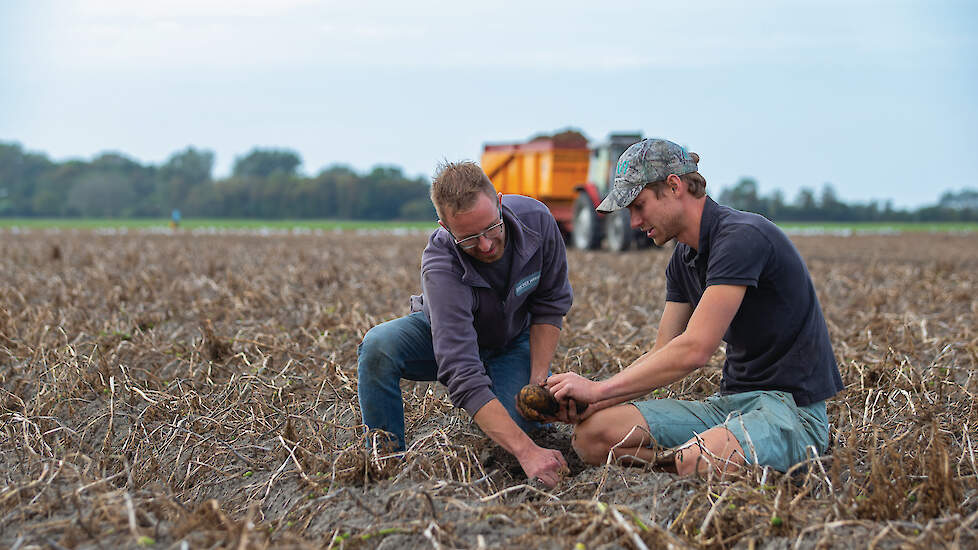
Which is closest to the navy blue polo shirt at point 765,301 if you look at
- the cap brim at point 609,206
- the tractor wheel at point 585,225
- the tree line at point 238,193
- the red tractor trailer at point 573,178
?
the cap brim at point 609,206

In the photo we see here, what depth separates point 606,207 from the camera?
3.01 metres

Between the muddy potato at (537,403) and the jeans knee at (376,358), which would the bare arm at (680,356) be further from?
the jeans knee at (376,358)

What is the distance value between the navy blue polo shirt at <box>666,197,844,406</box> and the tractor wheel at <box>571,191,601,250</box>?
10.7m

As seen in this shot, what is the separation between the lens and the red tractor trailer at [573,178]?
1330 centimetres

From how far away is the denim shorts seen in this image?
281 cm

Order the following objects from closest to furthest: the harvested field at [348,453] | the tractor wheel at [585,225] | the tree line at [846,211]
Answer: the harvested field at [348,453]
the tractor wheel at [585,225]
the tree line at [846,211]

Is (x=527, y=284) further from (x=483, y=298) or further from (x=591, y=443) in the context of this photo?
(x=591, y=443)

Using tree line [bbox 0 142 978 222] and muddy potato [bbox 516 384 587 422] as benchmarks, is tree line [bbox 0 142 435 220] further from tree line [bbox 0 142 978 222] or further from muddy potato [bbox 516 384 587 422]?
muddy potato [bbox 516 384 587 422]

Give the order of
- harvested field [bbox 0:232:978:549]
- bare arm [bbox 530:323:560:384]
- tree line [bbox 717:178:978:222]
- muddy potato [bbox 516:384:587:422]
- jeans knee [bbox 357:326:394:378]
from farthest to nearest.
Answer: tree line [bbox 717:178:978:222] < bare arm [bbox 530:323:560:384] < jeans knee [bbox 357:326:394:378] < muddy potato [bbox 516:384:587:422] < harvested field [bbox 0:232:978:549]

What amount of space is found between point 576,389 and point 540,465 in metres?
0.30

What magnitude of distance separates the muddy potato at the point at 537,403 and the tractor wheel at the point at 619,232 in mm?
10204

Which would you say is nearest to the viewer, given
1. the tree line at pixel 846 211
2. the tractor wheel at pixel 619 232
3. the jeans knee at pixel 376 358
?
the jeans knee at pixel 376 358

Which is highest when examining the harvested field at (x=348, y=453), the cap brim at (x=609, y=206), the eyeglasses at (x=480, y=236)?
the cap brim at (x=609, y=206)

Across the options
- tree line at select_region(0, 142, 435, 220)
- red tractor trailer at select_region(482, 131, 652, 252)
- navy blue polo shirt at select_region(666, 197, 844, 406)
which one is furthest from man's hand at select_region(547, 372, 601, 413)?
tree line at select_region(0, 142, 435, 220)
